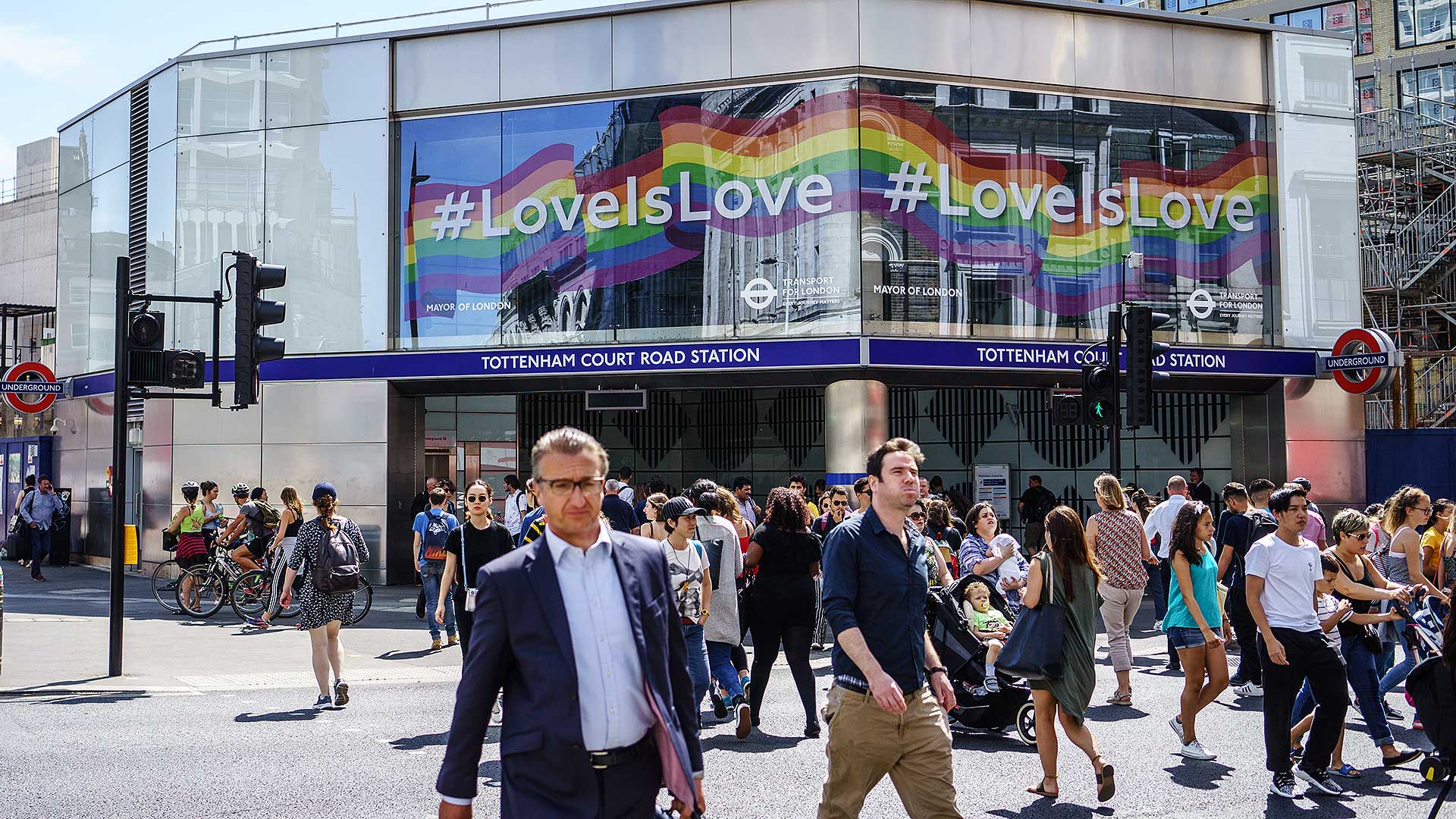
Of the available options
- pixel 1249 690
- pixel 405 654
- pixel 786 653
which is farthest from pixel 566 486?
pixel 405 654

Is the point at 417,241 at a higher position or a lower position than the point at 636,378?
higher

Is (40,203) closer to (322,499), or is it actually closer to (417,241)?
(417,241)

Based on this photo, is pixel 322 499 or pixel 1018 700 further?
pixel 322 499

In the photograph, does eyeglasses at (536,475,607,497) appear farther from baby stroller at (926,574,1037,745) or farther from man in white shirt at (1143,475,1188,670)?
man in white shirt at (1143,475,1188,670)

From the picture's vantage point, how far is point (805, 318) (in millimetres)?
20891

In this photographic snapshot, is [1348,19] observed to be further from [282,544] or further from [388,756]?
[388,756]

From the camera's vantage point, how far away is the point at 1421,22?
42.7 meters

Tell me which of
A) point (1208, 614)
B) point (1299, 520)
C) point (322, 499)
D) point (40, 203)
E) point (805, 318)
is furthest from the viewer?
point (40, 203)

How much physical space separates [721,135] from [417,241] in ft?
17.5

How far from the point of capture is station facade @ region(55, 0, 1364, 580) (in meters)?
21.0

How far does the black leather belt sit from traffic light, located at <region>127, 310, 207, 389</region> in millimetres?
9467

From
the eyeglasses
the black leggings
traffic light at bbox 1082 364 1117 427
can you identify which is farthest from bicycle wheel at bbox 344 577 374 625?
the eyeglasses

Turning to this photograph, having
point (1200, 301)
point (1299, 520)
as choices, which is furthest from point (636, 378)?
point (1299, 520)

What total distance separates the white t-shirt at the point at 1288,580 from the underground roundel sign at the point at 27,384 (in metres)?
22.7
